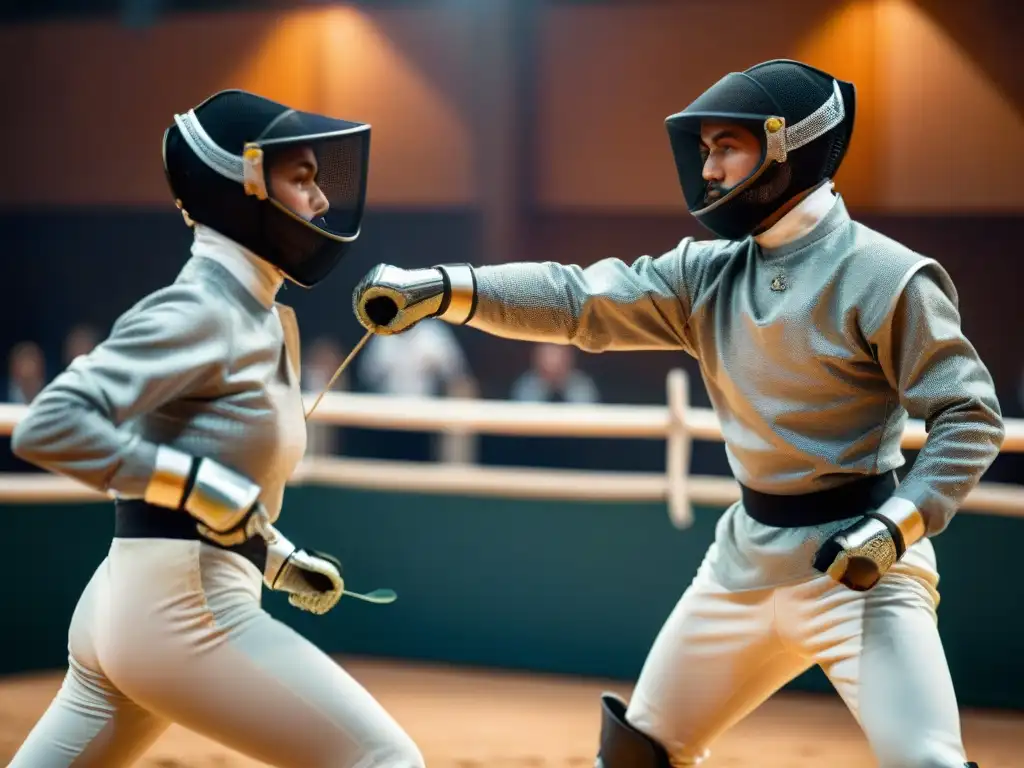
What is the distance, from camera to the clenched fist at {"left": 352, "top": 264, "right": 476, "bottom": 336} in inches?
87.7

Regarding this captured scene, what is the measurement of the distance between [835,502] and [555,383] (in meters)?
4.65

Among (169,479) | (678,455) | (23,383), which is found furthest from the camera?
(23,383)

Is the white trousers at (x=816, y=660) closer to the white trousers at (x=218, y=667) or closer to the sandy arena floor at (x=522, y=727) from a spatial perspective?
the white trousers at (x=218, y=667)

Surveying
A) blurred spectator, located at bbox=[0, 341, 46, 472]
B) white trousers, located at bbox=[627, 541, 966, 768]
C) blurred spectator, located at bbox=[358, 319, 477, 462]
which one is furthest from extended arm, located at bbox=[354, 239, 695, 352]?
blurred spectator, located at bbox=[0, 341, 46, 472]

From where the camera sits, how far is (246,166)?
1959mm

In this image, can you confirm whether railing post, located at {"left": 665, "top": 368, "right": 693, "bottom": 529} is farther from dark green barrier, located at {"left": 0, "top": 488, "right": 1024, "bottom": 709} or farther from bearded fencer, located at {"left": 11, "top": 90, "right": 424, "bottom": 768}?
bearded fencer, located at {"left": 11, "top": 90, "right": 424, "bottom": 768}

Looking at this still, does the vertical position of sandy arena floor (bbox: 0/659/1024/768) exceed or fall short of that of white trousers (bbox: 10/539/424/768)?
it falls short

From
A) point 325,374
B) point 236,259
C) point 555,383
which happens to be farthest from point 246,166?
point 325,374

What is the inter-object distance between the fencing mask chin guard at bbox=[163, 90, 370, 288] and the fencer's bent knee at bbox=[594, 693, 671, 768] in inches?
39.3

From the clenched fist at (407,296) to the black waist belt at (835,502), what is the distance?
2.20ft

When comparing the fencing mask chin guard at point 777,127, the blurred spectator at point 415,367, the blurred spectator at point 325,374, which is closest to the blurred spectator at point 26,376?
the blurred spectator at point 325,374

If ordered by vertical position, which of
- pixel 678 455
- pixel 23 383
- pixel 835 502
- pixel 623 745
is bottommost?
pixel 23 383

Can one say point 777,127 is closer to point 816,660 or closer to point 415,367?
point 816,660

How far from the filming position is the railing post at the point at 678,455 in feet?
13.3
